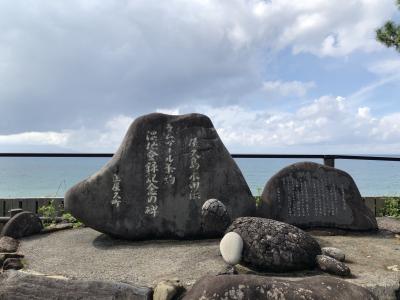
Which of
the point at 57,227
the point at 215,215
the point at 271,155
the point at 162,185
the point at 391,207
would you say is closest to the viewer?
the point at 215,215

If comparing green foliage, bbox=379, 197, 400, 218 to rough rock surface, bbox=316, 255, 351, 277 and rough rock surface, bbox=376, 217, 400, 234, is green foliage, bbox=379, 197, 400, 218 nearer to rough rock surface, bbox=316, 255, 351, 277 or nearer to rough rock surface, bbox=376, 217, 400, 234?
rough rock surface, bbox=376, 217, 400, 234

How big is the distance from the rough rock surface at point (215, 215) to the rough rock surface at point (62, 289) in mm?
1348

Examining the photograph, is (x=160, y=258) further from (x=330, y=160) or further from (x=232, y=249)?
(x=330, y=160)

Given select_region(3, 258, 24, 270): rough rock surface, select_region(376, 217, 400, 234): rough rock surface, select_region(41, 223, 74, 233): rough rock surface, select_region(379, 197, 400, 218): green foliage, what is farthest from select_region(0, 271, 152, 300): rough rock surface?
select_region(379, 197, 400, 218): green foliage

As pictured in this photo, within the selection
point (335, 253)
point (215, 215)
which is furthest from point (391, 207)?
point (215, 215)

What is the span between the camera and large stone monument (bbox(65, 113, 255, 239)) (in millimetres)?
4766

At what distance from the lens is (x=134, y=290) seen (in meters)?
3.10

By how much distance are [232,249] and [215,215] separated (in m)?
0.84

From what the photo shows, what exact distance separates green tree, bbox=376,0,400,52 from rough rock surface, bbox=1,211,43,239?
6.22 metres

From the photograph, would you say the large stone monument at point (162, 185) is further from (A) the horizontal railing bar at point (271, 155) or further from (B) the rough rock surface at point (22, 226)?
(A) the horizontal railing bar at point (271, 155)

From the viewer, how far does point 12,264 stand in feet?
12.7

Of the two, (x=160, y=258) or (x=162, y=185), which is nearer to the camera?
(x=160, y=258)

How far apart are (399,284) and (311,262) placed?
2.23ft

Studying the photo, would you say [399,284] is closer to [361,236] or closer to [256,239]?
[256,239]
